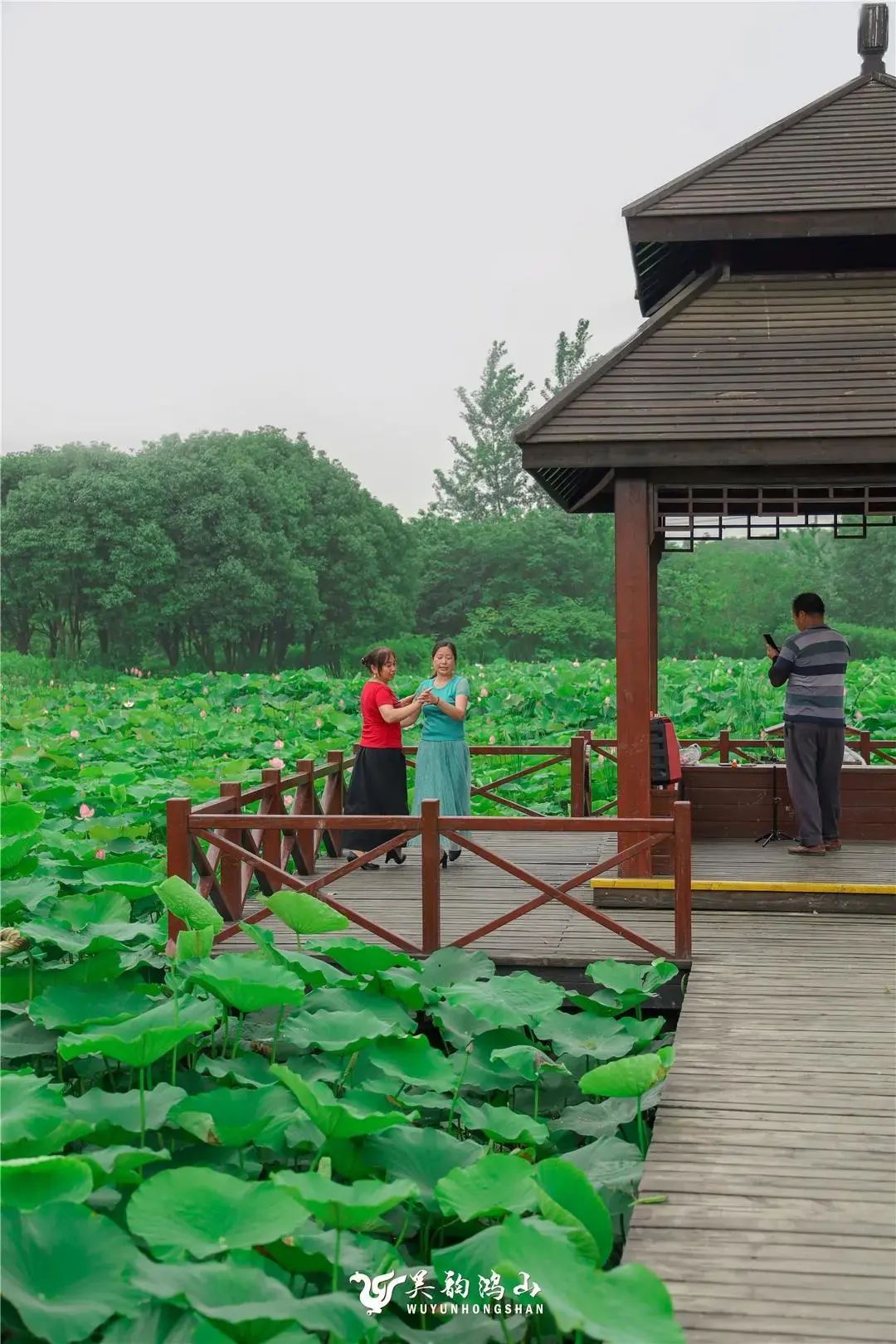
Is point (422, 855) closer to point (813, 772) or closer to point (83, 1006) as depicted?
point (83, 1006)

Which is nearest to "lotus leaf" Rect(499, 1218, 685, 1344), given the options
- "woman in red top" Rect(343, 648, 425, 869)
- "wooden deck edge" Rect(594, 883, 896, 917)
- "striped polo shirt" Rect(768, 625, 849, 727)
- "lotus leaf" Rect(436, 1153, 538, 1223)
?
"lotus leaf" Rect(436, 1153, 538, 1223)

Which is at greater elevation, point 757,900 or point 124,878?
point 124,878

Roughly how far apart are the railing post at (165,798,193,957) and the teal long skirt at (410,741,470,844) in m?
2.01

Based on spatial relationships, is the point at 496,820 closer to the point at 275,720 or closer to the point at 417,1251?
the point at 417,1251

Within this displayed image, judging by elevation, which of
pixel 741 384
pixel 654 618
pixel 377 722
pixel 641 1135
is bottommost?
pixel 641 1135

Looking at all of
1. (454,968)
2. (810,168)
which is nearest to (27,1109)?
(454,968)

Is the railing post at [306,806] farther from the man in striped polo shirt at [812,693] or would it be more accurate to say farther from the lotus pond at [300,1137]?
the man in striped polo shirt at [812,693]

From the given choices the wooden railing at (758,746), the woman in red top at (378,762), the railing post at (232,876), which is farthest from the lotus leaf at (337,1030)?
the wooden railing at (758,746)

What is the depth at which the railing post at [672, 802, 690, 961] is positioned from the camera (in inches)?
232

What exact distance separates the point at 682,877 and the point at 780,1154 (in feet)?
6.24

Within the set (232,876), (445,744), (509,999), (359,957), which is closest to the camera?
(359,957)

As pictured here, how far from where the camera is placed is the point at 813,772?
24.9ft

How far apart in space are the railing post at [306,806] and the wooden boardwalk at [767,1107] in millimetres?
641

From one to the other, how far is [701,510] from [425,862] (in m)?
3.47
